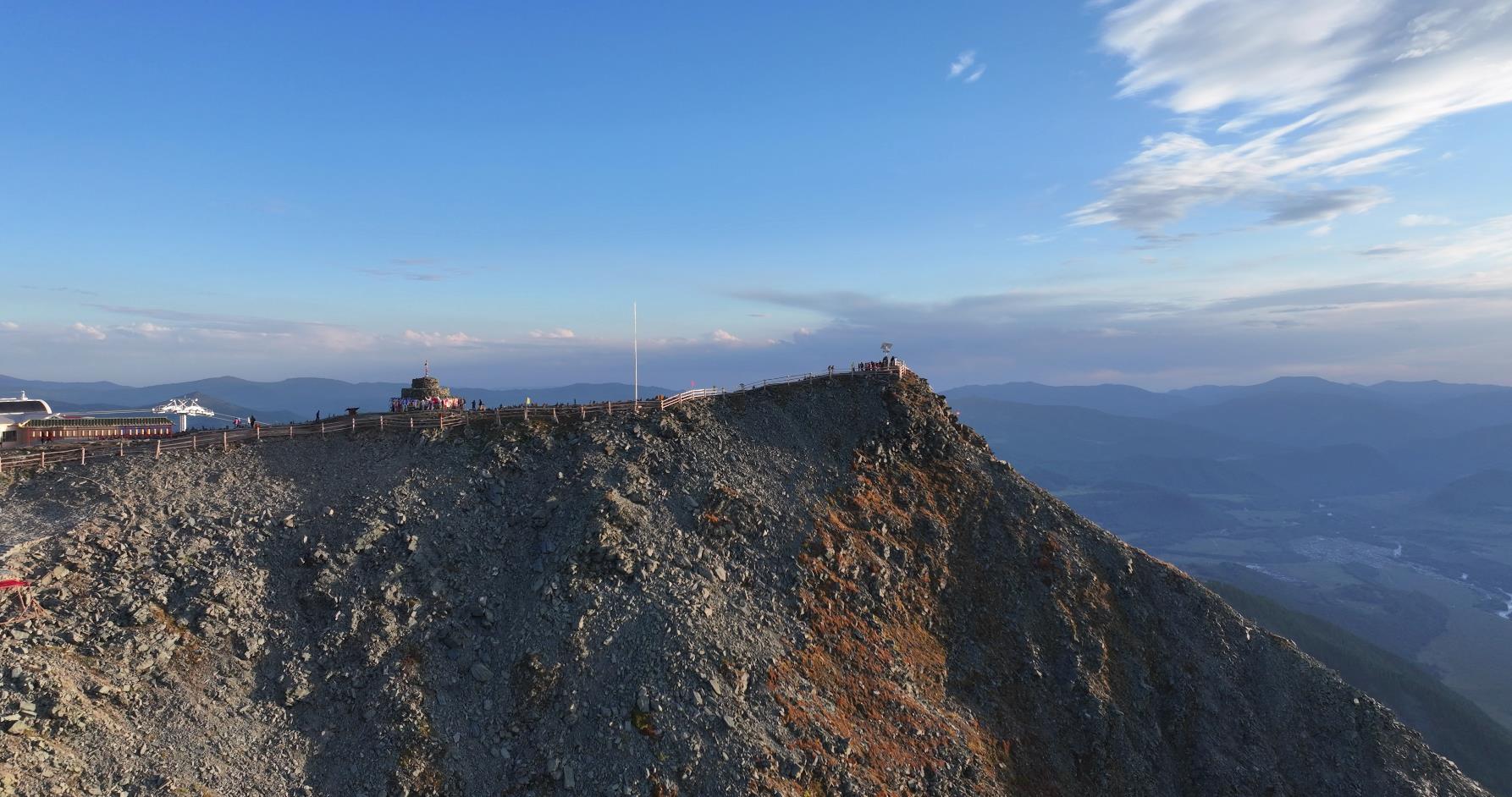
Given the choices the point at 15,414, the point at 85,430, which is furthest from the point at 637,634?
the point at 15,414

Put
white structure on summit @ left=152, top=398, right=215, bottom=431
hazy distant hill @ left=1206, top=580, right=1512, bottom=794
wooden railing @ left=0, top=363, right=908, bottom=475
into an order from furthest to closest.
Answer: hazy distant hill @ left=1206, top=580, right=1512, bottom=794 < white structure on summit @ left=152, top=398, right=215, bottom=431 < wooden railing @ left=0, top=363, right=908, bottom=475

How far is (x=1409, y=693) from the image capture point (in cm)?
15300

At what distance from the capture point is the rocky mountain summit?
3200cm

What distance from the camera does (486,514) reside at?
144 ft

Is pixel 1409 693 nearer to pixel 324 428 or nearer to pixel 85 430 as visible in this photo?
pixel 324 428

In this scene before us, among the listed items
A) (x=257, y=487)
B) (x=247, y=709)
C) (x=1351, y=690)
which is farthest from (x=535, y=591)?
(x=1351, y=690)

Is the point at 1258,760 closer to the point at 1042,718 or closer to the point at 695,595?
the point at 1042,718

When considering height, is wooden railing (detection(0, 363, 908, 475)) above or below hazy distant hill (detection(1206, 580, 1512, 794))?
above

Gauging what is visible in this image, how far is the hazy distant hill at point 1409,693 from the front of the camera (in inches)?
5330

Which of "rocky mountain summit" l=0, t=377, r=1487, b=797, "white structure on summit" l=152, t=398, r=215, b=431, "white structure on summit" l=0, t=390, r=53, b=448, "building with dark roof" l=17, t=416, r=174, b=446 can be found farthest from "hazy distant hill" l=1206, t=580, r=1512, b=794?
"white structure on summit" l=0, t=390, r=53, b=448

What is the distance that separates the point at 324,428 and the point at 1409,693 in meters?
214

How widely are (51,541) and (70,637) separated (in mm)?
7537

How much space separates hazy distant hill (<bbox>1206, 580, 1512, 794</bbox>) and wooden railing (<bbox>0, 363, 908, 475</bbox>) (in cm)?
15754

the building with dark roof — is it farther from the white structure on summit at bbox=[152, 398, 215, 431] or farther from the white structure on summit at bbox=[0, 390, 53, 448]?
the white structure on summit at bbox=[152, 398, 215, 431]
